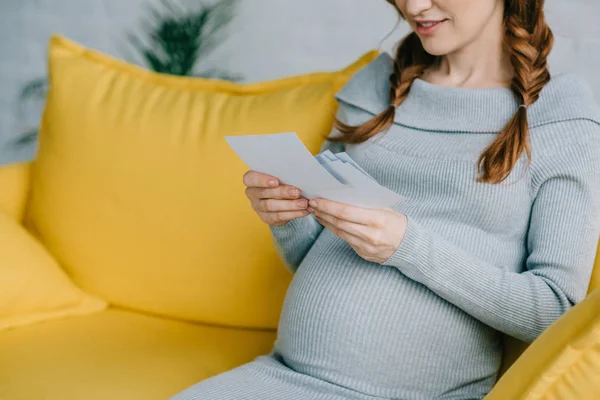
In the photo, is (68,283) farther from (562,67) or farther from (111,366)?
(562,67)

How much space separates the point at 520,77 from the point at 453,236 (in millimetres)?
291

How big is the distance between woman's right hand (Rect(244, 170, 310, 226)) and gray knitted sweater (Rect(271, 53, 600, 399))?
12 centimetres

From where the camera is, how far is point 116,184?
1.71 metres

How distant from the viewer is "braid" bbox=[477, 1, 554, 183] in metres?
1.24

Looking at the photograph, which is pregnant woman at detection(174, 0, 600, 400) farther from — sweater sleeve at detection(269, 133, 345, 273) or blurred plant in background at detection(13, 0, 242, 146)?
blurred plant in background at detection(13, 0, 242, 146)

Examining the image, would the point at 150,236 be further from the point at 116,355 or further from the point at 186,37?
the point at 186,37

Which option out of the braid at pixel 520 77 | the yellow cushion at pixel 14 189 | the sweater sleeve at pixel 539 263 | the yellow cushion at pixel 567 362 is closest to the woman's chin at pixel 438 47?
the braid at pixel 520 77

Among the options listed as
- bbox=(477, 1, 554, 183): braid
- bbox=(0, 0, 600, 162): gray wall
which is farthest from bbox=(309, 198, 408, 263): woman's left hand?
bbox=(0, 0, 600, 162): gray wall

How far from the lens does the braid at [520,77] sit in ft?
4.06

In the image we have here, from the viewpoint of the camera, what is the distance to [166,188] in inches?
65.4

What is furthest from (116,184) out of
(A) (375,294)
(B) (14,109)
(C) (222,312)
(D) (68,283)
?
(B) (14,109)

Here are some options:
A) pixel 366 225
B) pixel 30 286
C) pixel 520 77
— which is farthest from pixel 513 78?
pixel 30 286

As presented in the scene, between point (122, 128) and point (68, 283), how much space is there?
0.36m

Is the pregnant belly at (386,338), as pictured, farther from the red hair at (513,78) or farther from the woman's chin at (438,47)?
the woman's chin at (438,47)
